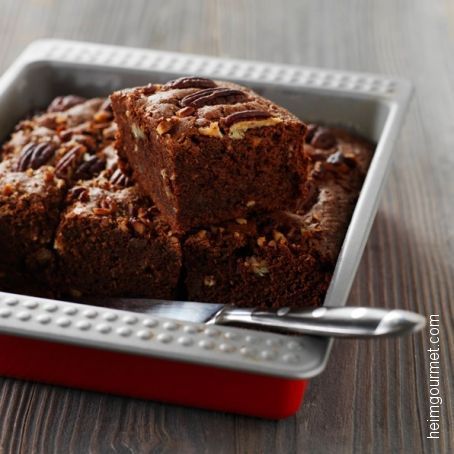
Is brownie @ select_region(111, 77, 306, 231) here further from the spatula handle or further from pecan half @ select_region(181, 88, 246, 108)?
the spatula handle

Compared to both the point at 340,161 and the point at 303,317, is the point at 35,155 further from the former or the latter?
the point at 303,317

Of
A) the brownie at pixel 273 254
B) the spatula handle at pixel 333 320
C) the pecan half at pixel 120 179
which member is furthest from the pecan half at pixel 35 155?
the spatula handle at pixel 333 320

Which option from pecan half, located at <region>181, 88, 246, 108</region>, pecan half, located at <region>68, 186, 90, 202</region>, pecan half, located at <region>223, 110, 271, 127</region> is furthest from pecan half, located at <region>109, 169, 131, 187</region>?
pecan half, located at <region>223, 110, 271, 127</region>

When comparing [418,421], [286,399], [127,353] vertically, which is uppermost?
[127,353]

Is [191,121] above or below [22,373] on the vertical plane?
above

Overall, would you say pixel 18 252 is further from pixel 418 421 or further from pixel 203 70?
pixel 418 421

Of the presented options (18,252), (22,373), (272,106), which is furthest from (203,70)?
(22,373)

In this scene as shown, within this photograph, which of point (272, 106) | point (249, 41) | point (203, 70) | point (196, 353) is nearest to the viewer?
point (196, 353)
